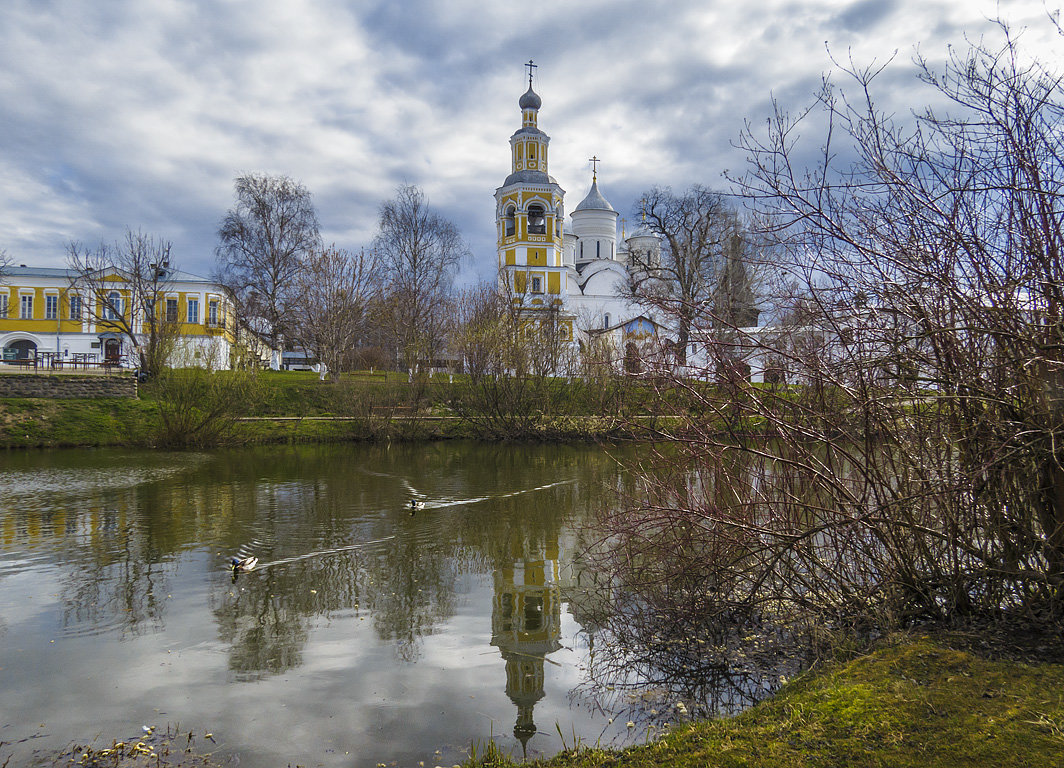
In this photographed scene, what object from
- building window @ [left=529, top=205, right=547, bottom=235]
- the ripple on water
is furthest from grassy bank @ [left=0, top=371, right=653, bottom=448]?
building window @ [left=529, top=205, right=547, bottom=235]

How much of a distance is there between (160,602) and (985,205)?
8.04 meters

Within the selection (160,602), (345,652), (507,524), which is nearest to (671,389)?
(345,652)

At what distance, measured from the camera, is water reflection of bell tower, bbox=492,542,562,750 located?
5.34m

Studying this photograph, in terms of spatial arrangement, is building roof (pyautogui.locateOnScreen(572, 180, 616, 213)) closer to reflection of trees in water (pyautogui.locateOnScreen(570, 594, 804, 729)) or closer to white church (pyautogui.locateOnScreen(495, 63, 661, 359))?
white church (pyautogui.locateOnScreen(495, 63, 661, 359))

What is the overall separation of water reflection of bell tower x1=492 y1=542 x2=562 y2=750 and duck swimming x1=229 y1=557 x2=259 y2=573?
Result: 116 inches

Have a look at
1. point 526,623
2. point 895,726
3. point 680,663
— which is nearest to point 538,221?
point 526,623

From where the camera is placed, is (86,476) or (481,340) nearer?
(86,476)

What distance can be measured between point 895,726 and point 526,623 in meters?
3.97

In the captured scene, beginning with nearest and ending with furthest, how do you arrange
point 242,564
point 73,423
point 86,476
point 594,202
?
point 242,564
point 86,476
point 73,423
point 594,202

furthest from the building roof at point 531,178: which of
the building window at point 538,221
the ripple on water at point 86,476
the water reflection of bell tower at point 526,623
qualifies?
the water reflection of bell tower at point 526,623

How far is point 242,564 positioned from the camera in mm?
8703

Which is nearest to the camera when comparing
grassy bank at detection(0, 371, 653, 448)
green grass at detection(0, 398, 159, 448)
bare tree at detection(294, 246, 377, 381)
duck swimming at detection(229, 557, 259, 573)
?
duck swimming at detection(229, 557, 259, 573)

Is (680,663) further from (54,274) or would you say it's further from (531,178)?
(54,274)

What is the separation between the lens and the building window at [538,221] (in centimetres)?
5131
